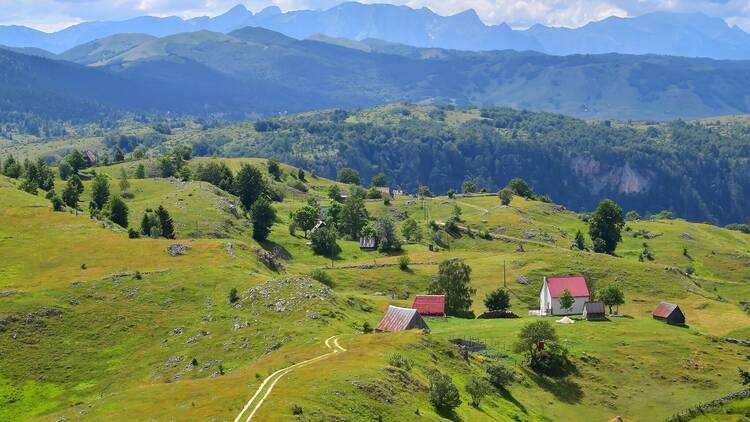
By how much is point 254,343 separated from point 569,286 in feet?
200

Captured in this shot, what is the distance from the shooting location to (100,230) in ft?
504

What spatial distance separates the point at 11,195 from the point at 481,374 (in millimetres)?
114913

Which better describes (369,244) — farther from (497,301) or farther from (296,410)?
(296,410)

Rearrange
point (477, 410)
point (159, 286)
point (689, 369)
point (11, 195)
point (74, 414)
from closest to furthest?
Result: point (74, 414) < point (477, 410) < point (689, 369) < point (159, 286) < point (11, 195)

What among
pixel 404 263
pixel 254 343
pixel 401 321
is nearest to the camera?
pixel 254 343

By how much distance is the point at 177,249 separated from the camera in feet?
462

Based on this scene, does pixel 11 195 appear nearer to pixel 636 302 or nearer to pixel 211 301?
pixel 211 301

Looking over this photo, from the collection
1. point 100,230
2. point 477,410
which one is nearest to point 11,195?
point 100,230

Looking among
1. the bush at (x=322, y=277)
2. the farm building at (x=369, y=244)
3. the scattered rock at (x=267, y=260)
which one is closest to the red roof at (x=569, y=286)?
the bush at (x=322, y=277)

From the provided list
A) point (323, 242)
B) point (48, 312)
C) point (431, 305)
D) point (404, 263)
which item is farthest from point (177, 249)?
point (323, 242)

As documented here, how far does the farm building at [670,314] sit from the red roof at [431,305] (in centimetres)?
3493

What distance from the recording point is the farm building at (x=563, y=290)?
139 metres

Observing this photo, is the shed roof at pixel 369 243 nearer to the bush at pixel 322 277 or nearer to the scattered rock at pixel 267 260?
the bush at pixel 322 277

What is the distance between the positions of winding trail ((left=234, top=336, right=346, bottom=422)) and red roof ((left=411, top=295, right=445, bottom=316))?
36724mm
